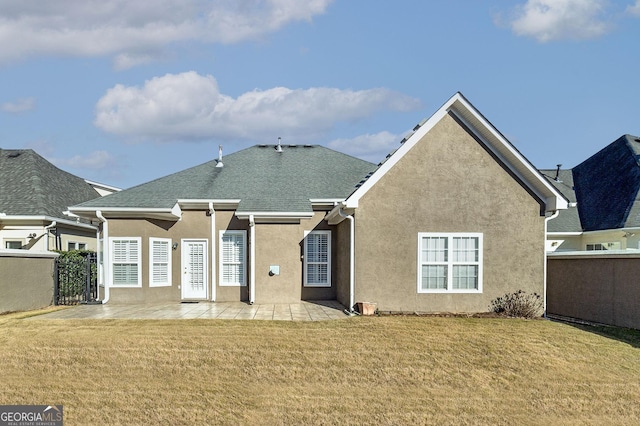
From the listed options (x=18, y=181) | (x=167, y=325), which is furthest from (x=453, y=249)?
(x=18, y=181)

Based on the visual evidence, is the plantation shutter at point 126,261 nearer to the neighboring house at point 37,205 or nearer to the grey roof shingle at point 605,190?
the neighboring house at point 37,205

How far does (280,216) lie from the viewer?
17.2 meters

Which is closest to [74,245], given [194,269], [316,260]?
[194,269]

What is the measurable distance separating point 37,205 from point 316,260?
1267 cm

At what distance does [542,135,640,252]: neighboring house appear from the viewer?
20.2 meters

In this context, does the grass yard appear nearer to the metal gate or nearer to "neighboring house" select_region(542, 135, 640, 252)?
the metal gate

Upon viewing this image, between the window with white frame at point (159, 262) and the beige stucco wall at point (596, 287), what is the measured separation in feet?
46.7

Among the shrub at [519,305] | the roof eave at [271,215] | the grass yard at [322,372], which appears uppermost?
the roof eave at [271,215]

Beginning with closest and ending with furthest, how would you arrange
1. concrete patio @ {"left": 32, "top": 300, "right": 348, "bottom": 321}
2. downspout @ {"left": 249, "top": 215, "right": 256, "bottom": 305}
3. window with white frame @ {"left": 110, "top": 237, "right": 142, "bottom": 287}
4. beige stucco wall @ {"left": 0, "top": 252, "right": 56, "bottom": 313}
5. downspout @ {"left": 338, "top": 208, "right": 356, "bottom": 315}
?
concrete patio @ {"left": 32, "top": 300, "right": 348, "bottom": 321}
downspout @ {"left": 338, "top": 208, "right": 356, "bottom": 315}
beige stucco wall @ {"left": 0, "top": 252, "right": 56, "bottom": 313}
window with white frame @ {"left": 110, "top": 237, "right": 142, "bottom": 287}
downspout @ {"left": 249, "top": 215, "right": 256, "bottom": 305}

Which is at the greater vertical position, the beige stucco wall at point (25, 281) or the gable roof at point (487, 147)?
the gable roof at point (487, 147)

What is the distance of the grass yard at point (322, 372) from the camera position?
952 cm

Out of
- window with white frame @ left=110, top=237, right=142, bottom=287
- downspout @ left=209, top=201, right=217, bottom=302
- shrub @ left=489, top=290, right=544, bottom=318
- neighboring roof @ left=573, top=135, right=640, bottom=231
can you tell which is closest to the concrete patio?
downspout @ left=209, top=201, right=217, bottom=302

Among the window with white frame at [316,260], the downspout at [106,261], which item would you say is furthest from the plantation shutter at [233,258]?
the downspout at [106,261]

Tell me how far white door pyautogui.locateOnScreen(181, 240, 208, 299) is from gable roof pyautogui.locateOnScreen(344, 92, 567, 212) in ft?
22.5
